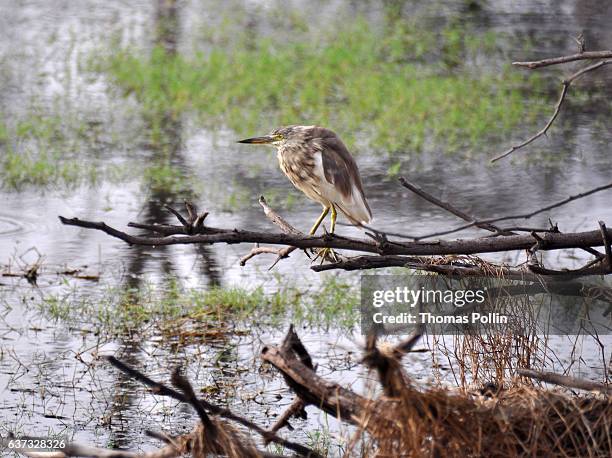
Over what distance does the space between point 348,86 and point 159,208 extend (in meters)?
3.73

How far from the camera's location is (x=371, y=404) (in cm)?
286

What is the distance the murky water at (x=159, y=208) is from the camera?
16.0ft

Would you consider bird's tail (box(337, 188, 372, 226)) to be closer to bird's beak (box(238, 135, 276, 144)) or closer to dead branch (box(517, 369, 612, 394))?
bird's beak (box(238, 135, 276, 144))

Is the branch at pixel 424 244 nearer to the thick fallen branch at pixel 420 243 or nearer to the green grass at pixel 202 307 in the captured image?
the thick fallen branch at pixel 420 243

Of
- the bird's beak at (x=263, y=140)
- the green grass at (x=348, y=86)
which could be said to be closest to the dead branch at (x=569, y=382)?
the bird's beak at (x=263, y=140)

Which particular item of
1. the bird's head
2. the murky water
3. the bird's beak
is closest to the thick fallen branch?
the murky water

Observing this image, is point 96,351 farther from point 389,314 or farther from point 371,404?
point 371,404

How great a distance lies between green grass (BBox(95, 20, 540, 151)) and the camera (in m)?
9.57

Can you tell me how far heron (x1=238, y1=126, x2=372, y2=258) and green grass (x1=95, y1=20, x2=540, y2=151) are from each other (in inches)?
166

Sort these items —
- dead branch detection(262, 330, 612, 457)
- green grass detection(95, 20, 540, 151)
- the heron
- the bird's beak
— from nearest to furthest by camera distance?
dead branch detection(262, 330, 612, 457)
the heron
the bird's beak
green grass detection(95, 20, 540, 151)

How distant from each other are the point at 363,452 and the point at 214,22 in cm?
1146

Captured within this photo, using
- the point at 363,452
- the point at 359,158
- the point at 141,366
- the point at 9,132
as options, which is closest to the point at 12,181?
the point at 9,132

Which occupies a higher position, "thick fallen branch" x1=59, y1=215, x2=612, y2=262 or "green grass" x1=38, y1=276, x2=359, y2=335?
"thick fallen branch" x1=59, y1=215, x2=612, y2=262

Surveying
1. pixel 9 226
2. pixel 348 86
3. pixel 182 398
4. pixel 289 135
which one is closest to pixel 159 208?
pixel 9 226
